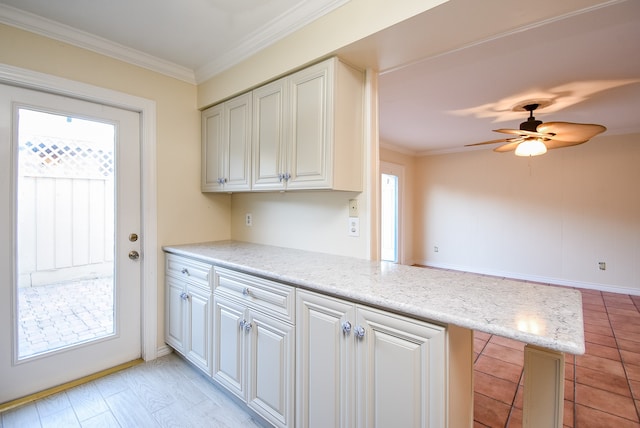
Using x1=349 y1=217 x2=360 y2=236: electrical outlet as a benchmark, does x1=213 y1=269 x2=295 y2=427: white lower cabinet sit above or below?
below

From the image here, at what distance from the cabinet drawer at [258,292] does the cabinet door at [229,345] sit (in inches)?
2.9

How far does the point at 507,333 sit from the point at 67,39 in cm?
288

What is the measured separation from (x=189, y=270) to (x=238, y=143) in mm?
1004

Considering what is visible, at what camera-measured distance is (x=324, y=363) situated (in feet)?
4.43

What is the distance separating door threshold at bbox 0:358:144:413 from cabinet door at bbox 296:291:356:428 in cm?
160

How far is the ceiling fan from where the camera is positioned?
2.56 meters

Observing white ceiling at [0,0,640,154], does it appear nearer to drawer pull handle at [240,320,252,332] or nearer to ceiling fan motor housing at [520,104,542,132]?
ceiling fan motor housing at [520,104,542,132]

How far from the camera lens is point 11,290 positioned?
1869mm

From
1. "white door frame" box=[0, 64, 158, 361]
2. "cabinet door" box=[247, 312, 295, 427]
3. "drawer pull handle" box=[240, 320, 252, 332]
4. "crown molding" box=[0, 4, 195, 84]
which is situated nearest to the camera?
"cabinet door" box=[247, 312, 295, 427]

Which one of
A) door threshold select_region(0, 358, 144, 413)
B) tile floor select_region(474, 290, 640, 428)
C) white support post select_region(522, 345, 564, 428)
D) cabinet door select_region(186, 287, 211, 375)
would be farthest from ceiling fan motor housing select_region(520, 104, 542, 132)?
door threshold select_region(0, 358, 144, 413)

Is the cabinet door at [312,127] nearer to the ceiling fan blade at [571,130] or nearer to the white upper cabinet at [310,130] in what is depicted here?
the white upper cabinet at [310,130]

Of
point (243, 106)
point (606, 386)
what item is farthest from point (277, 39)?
point (606, 386)

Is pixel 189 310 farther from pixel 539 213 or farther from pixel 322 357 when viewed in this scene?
pixel 539 213

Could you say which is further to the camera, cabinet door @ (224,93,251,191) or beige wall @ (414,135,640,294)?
beige wall @ (414,135,640,294)
